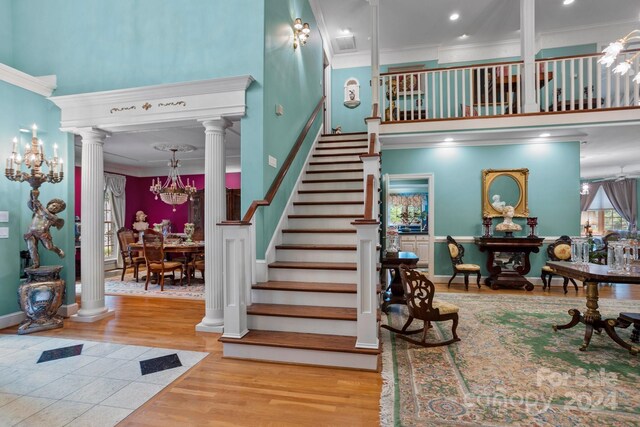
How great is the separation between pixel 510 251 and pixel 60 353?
6.60 m

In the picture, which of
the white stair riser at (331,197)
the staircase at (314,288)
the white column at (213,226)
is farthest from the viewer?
the white stair riser at (331,197)

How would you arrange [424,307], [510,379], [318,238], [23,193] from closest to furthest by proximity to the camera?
[510,379]
[424,307]
[23,193]
[318,238]

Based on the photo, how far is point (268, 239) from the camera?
371 cm

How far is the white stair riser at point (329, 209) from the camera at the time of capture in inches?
170

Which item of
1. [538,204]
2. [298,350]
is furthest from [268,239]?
[538,204]

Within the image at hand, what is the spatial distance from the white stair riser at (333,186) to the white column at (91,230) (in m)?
2.71

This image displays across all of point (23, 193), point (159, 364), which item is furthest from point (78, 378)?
point (23, 193)

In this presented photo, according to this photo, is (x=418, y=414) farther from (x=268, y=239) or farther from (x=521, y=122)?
(x=521, y=122)

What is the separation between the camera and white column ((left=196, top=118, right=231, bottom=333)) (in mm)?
3527

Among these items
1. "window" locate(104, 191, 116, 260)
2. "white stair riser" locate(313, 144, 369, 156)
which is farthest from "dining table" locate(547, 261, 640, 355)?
"window" locate(104, 191, 116, 260)

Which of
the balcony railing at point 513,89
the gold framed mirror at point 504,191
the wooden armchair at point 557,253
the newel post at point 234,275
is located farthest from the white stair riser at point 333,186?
the wooden armchair at point 557,253

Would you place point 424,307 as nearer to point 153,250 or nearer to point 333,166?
point 333,166

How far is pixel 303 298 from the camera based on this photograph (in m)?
3.22

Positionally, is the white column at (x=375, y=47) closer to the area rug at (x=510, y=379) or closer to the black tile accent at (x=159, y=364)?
the area rug at (x=510, y=379)
